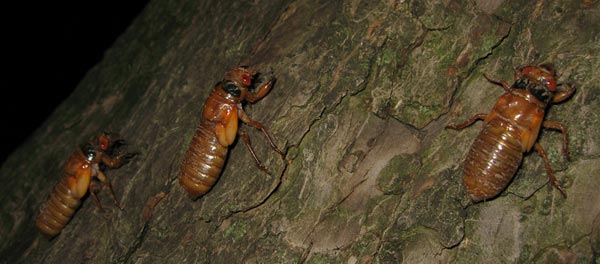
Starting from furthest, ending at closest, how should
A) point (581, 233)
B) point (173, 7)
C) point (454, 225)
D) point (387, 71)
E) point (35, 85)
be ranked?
point (35, 85), point (173, 7), point (387, 71), point (454, 225), point (581, 233)

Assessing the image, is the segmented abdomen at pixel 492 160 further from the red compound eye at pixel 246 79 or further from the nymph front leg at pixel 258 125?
the red compound eye at pixel 246 79

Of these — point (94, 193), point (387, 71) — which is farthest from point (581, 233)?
point (94, 193)

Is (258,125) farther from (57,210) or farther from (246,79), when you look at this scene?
(57,210)

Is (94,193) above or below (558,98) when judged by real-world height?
below

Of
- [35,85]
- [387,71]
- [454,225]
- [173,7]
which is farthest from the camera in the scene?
[35,85]

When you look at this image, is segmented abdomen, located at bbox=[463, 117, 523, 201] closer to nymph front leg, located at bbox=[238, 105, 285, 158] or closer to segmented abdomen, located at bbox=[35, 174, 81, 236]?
nymph front leg, located at bbox=[238, 105, 285, 158]

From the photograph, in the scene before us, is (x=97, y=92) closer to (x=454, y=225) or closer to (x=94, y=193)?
(x=94, y=193)

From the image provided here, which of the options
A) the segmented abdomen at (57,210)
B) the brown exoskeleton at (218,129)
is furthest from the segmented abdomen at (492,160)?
the segmented abdomen at (57,210)
